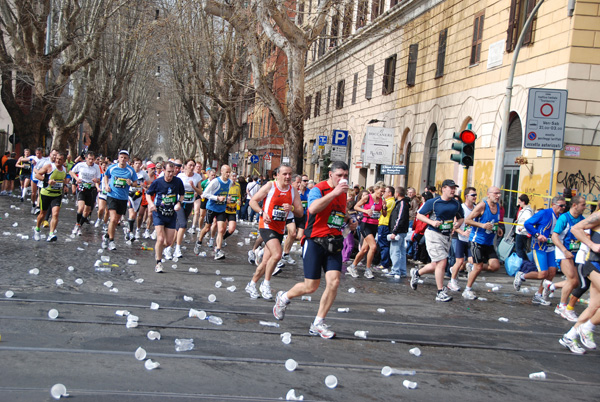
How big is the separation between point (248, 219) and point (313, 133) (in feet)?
52.3

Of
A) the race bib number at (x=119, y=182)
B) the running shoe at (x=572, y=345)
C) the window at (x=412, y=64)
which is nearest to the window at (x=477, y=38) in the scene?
the window at (x=412, y=64)

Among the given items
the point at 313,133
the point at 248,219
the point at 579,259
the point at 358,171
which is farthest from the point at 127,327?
the point at 313,133

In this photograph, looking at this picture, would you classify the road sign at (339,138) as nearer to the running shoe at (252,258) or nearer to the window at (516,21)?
the window at (516,21)

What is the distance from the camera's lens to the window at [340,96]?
35.5 m

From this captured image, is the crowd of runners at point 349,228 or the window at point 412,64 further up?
the window at point 412,64

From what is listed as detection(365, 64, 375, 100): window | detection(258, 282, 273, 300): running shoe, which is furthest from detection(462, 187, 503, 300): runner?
detection(365, 64, 375, 100): window

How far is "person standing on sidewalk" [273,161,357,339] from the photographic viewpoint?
6.93m

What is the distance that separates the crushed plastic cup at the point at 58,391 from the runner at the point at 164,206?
20.3 feet

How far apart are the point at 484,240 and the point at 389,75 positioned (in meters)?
18.0

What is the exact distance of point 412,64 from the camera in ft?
85.0

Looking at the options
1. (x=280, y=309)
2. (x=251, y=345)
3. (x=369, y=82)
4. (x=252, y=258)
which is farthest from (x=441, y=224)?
(x=369, y=82)

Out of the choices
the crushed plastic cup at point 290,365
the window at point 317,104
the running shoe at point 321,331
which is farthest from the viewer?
the window at point 317,104

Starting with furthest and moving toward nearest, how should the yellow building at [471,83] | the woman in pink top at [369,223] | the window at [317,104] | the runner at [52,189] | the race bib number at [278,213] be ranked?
the window at [317,104] → the yellow building at [471,83] → the runner at [52,189] → the woman in pink top at [369,223] → the race bib number at [278,213]

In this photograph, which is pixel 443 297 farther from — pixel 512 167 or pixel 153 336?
pixel 512 167
